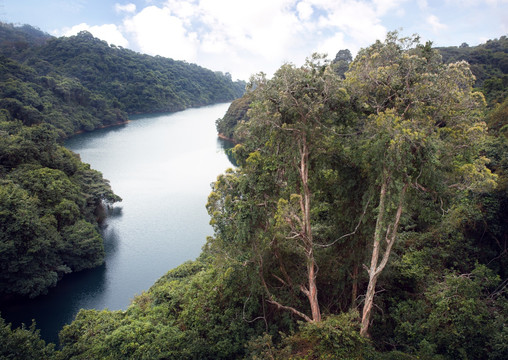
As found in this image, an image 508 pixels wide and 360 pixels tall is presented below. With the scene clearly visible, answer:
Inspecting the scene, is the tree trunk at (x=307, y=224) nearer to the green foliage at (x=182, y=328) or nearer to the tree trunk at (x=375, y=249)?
the tree trunk at (x=375, y=249)

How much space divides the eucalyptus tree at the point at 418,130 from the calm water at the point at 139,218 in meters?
12.9

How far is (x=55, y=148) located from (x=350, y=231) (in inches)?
730

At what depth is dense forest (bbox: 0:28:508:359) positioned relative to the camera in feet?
19.2

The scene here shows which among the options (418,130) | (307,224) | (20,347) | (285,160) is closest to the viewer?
(418,130)

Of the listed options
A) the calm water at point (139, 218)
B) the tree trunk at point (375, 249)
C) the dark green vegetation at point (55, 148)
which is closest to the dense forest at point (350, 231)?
the tree trunk at point (375, 249)

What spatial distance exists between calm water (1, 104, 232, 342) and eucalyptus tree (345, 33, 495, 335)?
1295 centimetres

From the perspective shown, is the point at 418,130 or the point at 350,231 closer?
the point at 418,130

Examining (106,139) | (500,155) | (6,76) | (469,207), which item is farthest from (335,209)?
(6,76)

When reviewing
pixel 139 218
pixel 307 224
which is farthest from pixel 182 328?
pixel 139 218

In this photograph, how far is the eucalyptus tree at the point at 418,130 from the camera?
554 centimetres

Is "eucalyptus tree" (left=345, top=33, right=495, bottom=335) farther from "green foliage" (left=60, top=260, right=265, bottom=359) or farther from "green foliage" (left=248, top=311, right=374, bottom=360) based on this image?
"green foliage" (left=60, top=260, right=265, bottom=359)

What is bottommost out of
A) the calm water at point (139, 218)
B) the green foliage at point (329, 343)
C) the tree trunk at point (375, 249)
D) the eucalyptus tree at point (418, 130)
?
the calm water at point (139, 218)

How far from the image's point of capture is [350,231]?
25.1ft

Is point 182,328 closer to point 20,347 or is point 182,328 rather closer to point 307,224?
point 20,347
